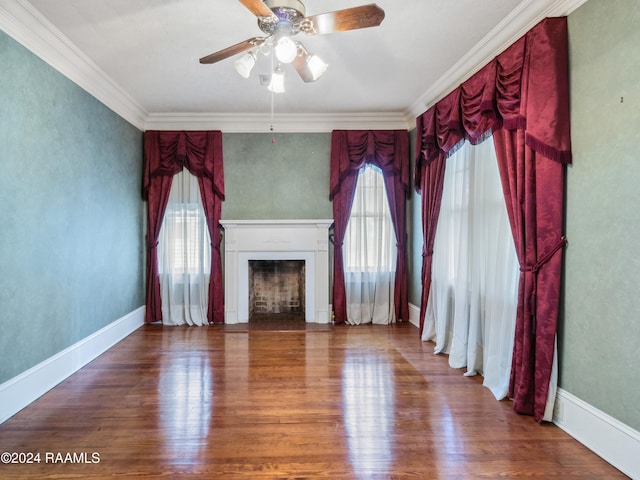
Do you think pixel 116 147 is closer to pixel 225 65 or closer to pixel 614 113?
pixel 225 65

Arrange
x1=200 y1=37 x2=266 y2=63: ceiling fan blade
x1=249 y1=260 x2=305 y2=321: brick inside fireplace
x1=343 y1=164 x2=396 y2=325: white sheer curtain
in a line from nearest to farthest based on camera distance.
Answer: x1=200 y1=37 x2=266 y2=63: ceiling fan blade → x1=343 y1=164 x2=396 y2=325: white sheer curtain → x1=249 y1=260 x2=305 y2=321: brick inside fireplace

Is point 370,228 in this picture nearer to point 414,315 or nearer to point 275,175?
point 414,315

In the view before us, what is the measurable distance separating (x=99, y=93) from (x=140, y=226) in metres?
1.71

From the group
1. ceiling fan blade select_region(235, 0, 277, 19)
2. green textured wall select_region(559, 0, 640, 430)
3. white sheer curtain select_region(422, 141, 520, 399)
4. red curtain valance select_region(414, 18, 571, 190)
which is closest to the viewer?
ceiling fan blade select_region(235, 0, 277, 19)

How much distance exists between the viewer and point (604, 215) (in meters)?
1.96

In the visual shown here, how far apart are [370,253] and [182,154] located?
2794 millimetres

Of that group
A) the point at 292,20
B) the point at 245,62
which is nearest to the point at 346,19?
the point at 292,20

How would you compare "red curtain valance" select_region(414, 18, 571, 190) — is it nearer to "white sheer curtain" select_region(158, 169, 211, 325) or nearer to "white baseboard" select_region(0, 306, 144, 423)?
"white sheer curtain" select_region(158, 169, 211, 325)

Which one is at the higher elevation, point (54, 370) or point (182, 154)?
point (182, 154)

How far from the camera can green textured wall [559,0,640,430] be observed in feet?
5.94

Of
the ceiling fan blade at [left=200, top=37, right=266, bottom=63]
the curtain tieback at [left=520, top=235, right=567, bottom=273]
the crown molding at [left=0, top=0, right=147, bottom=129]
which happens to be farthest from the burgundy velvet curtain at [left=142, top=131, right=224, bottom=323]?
the curtain tieback at [left=520, top=235, right=567, bottom=273]

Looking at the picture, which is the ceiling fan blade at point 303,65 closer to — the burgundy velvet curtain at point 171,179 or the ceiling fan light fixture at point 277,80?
the ceiling fan light fixture at point 277,80

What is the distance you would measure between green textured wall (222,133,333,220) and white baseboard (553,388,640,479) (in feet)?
10.9

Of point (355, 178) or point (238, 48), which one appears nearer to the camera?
point (238, 48)
